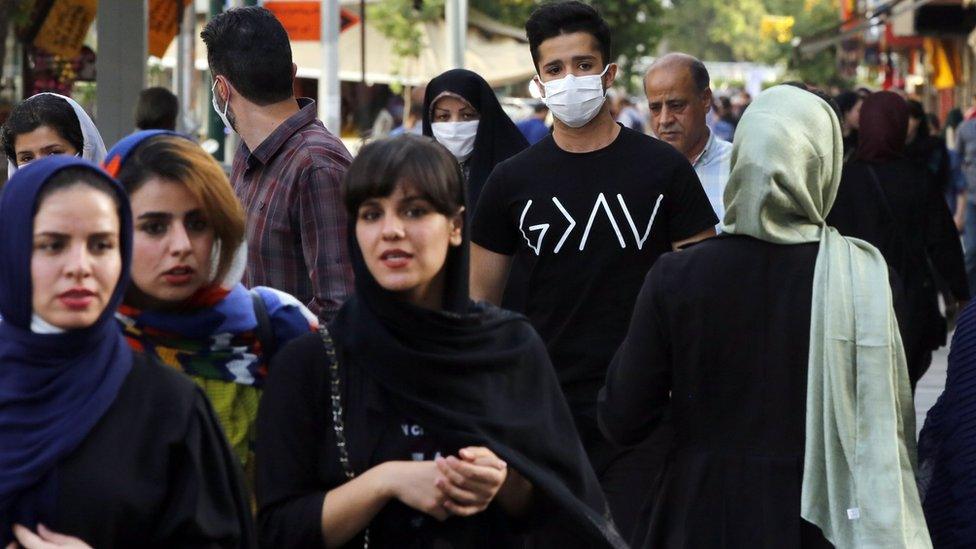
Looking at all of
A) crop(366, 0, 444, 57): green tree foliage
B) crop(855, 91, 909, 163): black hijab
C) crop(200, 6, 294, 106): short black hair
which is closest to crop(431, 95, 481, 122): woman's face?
crop(200, 6, 294, 106): short black hair

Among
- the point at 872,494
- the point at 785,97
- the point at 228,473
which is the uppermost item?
the point at 785,97

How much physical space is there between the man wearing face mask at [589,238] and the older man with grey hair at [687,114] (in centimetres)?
166

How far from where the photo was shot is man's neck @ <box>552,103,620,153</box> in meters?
A: 6.07

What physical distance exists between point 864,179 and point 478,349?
5.96 meters

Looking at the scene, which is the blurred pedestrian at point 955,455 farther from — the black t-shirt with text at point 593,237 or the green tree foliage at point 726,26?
the green tree foliage at point 726,26

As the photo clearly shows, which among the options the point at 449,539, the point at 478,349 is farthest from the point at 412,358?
the point at 449,539

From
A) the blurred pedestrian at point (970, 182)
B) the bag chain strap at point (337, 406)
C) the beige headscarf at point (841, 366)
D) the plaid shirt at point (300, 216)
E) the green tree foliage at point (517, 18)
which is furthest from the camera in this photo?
the green tree foliage at point (517, 18)

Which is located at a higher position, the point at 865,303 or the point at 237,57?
the point at 237,57

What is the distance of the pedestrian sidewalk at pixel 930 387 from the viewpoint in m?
11.8

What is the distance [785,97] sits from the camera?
190 inches

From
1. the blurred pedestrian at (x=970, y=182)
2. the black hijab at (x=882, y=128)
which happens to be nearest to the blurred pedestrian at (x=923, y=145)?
the blurred pedestrian at (x=970, y=182)

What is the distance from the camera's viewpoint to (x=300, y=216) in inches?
205

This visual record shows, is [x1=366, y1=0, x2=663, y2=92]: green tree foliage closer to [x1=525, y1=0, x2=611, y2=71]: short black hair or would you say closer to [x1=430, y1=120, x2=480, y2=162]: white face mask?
[x1=430, y1=120, x2=480, y2=162]: white face mask

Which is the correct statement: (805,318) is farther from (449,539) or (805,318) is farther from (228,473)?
(228,473)
